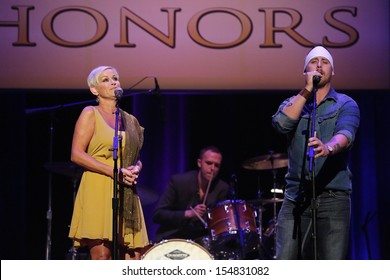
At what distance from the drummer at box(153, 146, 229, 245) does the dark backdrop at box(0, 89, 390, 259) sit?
0.85 meters

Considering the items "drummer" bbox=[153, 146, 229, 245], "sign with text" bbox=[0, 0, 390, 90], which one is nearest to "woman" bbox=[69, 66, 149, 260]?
"sign with text" bbox=[0, 0, 390, 90]

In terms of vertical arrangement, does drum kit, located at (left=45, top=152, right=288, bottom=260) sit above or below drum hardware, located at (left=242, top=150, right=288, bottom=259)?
below

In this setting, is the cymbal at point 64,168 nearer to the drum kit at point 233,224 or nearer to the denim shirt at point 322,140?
the drum kit at point 233,224

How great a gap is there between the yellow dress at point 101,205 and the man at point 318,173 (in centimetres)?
91

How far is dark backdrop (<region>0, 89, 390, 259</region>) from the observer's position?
8109 mm

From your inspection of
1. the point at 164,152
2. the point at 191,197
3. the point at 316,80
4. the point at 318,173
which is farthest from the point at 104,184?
the point at 164,152

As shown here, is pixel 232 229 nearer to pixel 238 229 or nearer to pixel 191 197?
pixel 238 229

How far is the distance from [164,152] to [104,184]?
3960 mm

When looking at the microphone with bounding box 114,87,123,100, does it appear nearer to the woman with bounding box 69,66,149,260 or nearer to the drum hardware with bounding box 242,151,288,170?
the woman with bounding box 69,66,149,260

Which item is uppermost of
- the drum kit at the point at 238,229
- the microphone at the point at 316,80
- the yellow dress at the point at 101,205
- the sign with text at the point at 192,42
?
the sign with text at the point at 192,42

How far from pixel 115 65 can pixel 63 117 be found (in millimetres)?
1984

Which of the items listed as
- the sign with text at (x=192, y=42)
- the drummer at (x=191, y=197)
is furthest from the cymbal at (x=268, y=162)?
the sign with text at (x=192, y=42)

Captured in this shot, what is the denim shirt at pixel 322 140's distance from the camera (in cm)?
414

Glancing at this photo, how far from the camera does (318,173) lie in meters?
4.19
